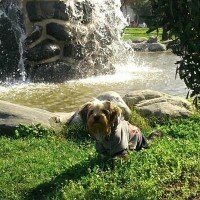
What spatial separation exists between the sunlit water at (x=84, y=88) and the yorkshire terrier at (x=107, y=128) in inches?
220

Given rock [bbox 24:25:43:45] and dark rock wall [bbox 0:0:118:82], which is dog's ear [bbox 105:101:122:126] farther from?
rock [bbox 24:25:43:45]

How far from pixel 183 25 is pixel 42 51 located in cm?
1195

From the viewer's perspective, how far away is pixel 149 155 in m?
7.15

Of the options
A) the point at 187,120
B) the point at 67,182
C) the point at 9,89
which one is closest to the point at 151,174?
the point at 67,182

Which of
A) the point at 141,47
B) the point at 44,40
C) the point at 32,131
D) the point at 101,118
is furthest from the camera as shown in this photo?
the point at 141,47

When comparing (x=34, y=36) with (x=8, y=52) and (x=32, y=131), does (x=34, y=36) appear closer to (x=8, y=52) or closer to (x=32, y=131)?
(x=8, y=52)

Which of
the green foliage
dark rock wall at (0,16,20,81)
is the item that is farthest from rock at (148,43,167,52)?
the green foliage

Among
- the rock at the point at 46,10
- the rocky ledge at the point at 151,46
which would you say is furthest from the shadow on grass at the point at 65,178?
the rocky ledge at the point at 151,46

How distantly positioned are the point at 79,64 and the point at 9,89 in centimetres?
294

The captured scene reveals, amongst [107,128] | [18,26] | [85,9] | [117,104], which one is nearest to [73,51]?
[85,9]

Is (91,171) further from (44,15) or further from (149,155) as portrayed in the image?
(44,15)

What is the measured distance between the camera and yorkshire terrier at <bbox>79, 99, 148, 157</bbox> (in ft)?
21.1

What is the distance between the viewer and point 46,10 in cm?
1689

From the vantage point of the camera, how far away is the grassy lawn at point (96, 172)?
6176 millimetres
